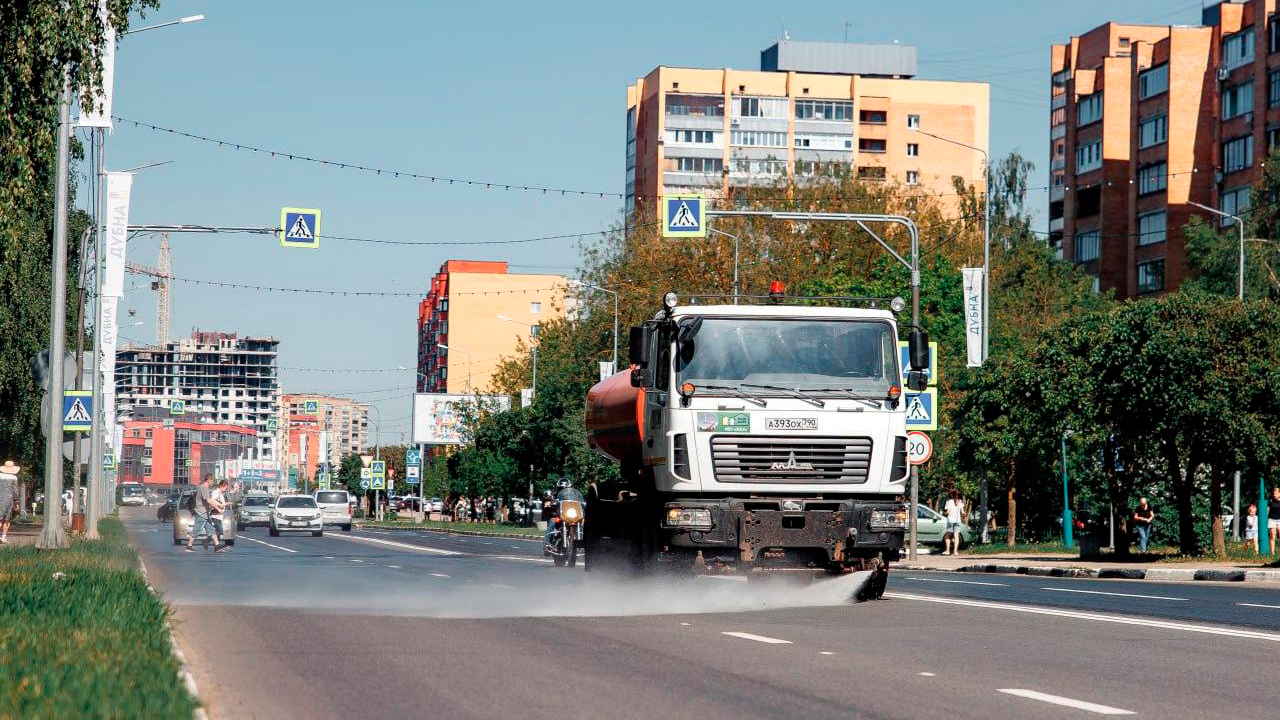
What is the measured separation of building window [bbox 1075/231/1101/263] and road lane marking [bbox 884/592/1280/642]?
85.7 metres

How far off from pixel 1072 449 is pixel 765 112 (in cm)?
9804

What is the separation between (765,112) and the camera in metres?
143

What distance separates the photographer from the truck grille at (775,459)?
18.2 metres

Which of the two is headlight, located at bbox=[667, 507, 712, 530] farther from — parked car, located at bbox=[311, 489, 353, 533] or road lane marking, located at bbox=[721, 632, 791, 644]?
parked car, located at bbox=[311, 489, 353, 533]

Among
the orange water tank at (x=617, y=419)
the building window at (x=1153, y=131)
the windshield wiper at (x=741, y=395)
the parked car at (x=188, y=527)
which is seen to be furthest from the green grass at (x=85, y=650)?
the building window at (x=1153, y=131)

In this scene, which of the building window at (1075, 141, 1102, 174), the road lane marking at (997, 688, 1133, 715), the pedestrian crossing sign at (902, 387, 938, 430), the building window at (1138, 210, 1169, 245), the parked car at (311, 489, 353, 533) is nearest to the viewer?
the road lane marking at (997, 688, 1133, 715)

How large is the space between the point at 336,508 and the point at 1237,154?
47299 millimetres

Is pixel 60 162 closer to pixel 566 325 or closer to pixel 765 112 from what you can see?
pixel 566 325

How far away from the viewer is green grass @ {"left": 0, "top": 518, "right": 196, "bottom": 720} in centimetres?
867

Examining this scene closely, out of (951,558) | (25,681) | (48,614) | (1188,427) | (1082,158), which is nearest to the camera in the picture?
(25,681)

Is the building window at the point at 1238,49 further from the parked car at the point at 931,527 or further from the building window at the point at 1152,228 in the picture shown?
the parked car at the point at 931,527

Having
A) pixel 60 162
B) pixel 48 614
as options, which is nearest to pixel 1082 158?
pixel 60 162

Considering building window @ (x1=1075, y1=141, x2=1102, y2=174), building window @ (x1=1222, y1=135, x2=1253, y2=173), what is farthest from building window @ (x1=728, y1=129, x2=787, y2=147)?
building window @ (x1=1222, y1=135, x2=1253, y2=173)

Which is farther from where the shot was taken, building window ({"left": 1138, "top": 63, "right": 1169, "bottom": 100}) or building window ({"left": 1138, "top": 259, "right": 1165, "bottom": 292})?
building window ({"left": 1138, "top": 259, "right": 1165, "bottom": 292})
